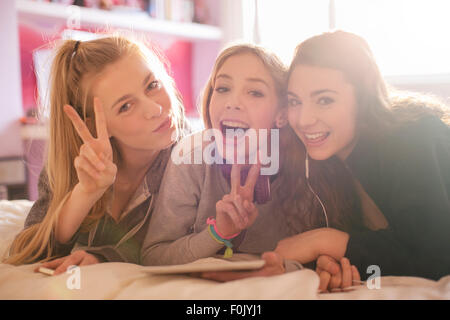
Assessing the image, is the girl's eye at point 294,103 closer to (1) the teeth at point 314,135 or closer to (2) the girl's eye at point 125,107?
(1) the teeth at point 314,135

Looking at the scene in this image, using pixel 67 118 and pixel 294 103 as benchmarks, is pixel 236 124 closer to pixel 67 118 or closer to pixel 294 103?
pixel 294 103

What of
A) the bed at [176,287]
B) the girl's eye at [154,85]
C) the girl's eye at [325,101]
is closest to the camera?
the bed at [176,287]

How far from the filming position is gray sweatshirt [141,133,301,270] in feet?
2.29

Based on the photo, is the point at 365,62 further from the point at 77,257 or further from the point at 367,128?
the point at 77,257

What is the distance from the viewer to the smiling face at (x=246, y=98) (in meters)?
0.70

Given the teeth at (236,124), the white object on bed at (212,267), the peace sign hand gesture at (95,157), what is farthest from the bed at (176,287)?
the teeth at (236,124)

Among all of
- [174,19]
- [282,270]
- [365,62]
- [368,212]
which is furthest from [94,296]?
[174,19]

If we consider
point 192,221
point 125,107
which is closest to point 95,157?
point 125,107

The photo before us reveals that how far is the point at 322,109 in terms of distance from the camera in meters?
0.67

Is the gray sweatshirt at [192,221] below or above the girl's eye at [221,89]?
below

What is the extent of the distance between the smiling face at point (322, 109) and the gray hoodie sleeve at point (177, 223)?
0.21 metres

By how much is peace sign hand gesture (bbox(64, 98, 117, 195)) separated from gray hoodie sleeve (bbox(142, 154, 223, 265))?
4.3 inches

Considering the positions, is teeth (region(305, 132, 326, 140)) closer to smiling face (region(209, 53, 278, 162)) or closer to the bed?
smiling face (region(209, 53, 278, 162))
